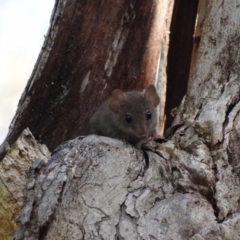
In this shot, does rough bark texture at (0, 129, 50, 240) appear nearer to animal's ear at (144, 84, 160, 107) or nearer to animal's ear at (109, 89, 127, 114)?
animal's ear at (109, 89, 127, 114)

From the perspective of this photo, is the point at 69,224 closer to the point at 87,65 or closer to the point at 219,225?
the point at 219,225

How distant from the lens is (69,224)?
151 inches

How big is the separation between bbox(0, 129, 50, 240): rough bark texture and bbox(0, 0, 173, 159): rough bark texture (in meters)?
1.21

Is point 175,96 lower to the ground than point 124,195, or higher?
higher

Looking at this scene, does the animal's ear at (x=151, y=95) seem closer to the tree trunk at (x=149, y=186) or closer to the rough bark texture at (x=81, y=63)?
the rough bark texture at (x=81, y=63)

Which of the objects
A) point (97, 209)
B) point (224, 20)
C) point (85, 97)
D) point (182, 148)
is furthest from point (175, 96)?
point (97, 209)

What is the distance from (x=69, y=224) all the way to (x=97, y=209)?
0.60 ft

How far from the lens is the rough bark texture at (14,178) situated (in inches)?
167

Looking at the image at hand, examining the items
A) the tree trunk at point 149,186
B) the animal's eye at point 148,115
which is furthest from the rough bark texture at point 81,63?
the tree trunk at point 149,186

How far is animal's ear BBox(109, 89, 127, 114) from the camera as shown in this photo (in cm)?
575

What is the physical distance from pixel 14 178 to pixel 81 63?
1830 millimetres

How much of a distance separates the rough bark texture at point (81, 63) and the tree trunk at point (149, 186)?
4.96ft

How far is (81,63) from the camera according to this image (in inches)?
232

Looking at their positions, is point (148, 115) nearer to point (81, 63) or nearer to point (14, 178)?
point (81, 63)
